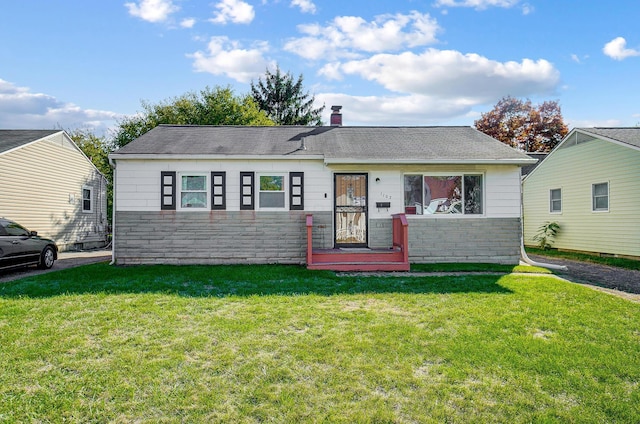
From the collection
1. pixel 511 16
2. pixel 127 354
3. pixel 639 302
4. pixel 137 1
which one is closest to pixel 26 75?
pixel 137 1

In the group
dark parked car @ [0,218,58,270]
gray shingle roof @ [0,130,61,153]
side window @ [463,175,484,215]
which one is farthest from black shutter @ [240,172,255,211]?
gray shingle roof @ [0,130,61,153]

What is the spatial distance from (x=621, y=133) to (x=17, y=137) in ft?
71.1

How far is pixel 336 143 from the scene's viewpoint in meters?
11.1

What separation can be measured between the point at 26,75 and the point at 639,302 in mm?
19129

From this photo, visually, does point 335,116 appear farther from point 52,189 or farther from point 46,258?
point 52,189

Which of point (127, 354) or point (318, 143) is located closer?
point (127, 354)

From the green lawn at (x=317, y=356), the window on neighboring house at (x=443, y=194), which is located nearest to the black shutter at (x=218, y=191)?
the green lawn at (x=317, y=356)

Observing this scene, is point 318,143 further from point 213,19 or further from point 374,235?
point 213,19

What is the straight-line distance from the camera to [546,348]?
4035mm

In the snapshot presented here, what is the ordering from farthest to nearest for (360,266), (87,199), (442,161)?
(87,199) → (442,161) → (360,266)

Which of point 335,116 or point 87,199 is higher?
point 335,116

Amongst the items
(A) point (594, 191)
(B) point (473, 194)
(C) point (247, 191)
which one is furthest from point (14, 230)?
(A) point (594, 191)

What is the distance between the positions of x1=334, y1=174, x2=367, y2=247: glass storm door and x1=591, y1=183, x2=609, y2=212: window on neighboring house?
839 centimetres

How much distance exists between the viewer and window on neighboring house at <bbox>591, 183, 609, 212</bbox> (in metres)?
12.5
